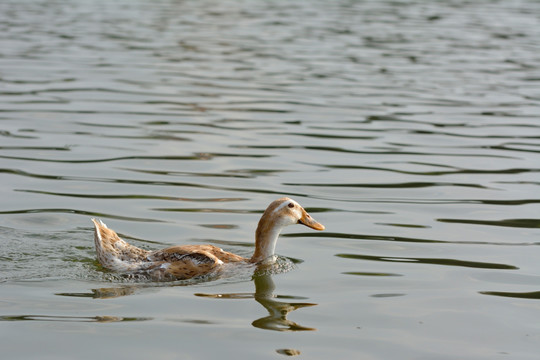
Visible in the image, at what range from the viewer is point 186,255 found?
9102mm

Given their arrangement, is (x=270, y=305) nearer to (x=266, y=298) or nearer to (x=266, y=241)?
(x=266, y=298)

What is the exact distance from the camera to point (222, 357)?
716 cm

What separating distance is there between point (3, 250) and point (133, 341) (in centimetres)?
293

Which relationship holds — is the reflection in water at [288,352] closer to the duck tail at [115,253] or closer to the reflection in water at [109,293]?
the reflection in water at [109,293]

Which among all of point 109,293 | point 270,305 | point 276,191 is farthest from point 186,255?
point 276,191

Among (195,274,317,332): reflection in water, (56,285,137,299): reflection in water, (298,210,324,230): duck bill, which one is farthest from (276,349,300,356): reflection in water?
(298,210,324,230): duck bill

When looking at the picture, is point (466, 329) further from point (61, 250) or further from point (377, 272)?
→ point (61, 250)

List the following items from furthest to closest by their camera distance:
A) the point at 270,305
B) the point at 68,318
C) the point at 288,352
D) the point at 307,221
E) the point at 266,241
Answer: the point at 307,221, the point at 266,241, the point at 270,305, the point at 68,318, the point at 288,352

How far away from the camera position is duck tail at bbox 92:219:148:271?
9.23m

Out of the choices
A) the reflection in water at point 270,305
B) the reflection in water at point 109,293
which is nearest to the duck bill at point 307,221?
the reflection in water at point 270,305

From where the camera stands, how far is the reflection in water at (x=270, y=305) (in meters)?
7.83

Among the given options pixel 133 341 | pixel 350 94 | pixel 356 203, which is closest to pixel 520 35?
pixel 350 94

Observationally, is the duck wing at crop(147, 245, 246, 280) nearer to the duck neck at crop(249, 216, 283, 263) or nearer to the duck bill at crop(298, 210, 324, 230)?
the duck neck at crop(249, 216, 283, 263)

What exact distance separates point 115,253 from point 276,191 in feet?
11.9
